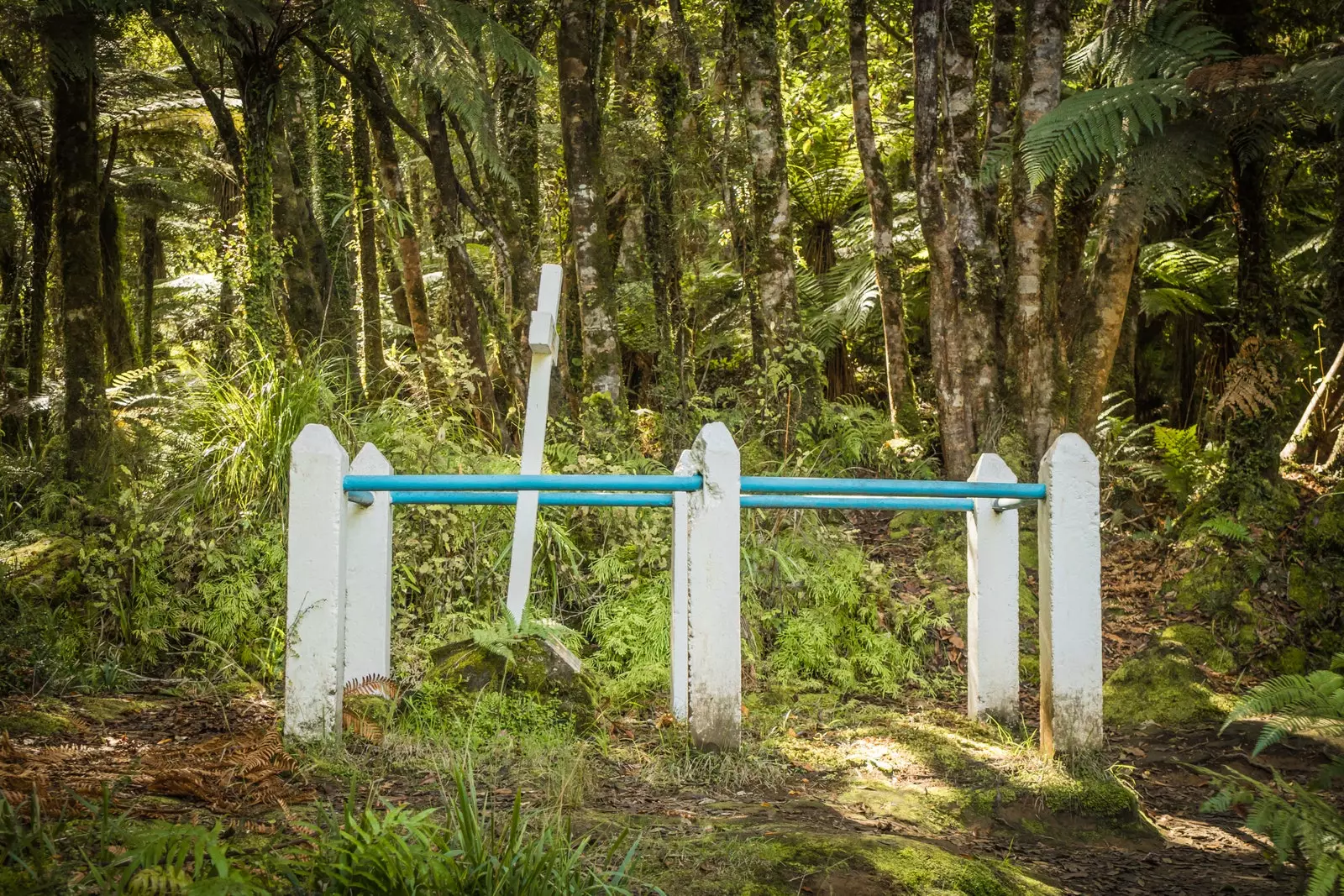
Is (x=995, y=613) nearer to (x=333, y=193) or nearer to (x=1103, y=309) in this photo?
(x=1103, y=309)

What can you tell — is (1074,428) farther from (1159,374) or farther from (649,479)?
(1159,374)

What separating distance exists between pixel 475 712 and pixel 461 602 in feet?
5.60

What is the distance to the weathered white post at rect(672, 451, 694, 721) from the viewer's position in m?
4.83

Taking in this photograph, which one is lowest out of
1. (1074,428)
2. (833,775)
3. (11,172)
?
(833,775)

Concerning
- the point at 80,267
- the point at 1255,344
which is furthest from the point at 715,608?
the point at 80,267

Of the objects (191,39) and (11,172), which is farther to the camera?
(11,172)

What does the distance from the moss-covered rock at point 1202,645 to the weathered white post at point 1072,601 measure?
238 cm

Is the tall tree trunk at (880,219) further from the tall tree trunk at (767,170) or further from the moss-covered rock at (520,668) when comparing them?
the moss-covered rock at (520,668)

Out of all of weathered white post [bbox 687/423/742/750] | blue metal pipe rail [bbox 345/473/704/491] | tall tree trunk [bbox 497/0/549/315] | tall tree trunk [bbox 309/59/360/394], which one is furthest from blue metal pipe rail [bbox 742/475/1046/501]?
tall tree trunk [bbox 309/59/360/394]

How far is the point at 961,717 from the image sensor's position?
5223 mm

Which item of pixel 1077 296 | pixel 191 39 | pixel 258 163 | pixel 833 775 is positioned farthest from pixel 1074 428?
pixel 191 39

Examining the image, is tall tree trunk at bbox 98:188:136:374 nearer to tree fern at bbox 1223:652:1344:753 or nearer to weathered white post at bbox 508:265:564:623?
weathered white post at bbox 508:265:564:623

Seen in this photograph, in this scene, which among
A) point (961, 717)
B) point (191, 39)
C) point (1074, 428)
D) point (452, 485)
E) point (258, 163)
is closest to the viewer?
point (452, 485)

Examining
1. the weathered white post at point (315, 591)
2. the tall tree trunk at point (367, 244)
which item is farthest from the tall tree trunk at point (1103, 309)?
the tall tree trunk at point (367, 244)
